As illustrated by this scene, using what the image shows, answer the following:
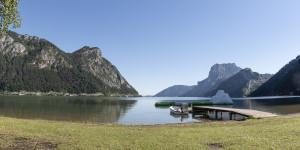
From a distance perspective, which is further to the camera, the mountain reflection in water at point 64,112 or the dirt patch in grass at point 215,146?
the mountain reflection in water at point 64,112

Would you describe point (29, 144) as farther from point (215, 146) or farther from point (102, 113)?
point (102, 113)

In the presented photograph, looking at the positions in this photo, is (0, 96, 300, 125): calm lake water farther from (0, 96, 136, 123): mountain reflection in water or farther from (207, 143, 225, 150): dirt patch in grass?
(207, 143, 225, 150): dirt patch in grass

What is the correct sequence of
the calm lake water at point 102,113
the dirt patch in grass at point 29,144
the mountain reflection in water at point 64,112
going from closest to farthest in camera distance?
the dirt patch in grass at point 29,144, the calm lake water at point 102,113, the mountain reflection in water at point 64,112

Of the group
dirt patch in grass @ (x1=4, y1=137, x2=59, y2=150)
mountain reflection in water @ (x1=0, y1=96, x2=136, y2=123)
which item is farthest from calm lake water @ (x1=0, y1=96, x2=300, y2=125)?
dirt patch in grass @ (x1=4, y1=137, x2=59, y2=150)

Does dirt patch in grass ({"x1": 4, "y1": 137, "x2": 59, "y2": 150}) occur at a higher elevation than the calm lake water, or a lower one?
higher

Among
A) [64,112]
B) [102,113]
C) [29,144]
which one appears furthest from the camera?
[102,113]

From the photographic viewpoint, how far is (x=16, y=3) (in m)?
23.3

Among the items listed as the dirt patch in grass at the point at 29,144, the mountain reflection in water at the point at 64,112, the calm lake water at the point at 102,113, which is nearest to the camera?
the dirt patch in grass at the point at 29,144

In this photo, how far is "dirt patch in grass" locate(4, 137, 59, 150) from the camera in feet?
40.7

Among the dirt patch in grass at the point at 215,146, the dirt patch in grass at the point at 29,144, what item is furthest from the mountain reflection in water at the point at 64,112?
the dirt patch in grass at the point at 215,146

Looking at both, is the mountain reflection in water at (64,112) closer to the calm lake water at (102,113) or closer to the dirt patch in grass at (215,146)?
the calm lake water at (102,113)

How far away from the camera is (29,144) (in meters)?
13.1

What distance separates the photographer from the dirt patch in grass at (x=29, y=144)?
40.7ft

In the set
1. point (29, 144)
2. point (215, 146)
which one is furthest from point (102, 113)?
point (215, 146)
